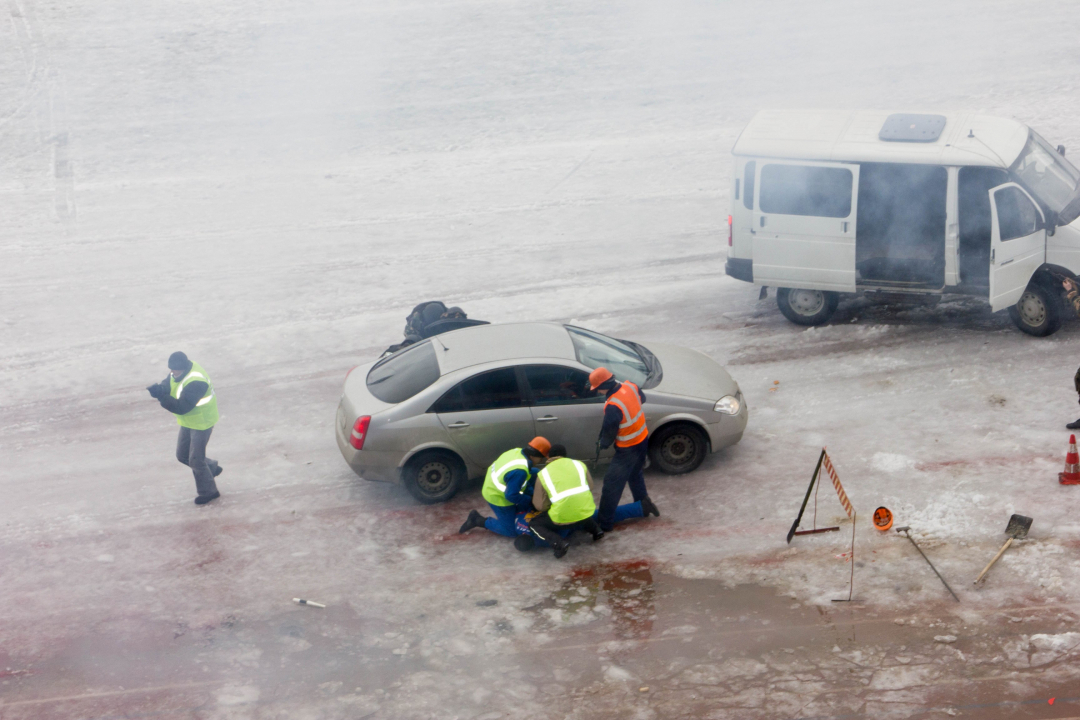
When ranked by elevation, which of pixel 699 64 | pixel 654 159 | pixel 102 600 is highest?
pixel 699 64

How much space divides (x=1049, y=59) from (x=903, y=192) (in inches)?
524

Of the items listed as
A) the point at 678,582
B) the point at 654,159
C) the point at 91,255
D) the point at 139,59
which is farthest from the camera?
the point at 139,59

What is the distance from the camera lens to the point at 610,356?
9.58 m

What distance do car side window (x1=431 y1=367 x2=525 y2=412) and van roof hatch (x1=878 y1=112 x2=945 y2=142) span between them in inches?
212

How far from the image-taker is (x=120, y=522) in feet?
30.3

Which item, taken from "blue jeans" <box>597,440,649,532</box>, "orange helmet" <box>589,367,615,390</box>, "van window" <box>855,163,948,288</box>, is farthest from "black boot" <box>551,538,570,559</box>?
"van window" <box>855,163,948,288</box>

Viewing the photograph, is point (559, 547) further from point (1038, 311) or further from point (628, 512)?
point (1038, 311)

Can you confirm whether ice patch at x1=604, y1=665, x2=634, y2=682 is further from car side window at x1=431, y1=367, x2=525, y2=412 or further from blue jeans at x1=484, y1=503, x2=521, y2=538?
car side window at x1=431, y1=367, x2=525, y2=412

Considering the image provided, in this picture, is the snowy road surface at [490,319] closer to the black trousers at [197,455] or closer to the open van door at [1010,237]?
the black trousers at [197,455]

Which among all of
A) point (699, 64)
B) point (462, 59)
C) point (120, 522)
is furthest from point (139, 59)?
point (120, 522)

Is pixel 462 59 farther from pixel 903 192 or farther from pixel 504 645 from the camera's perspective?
pixel 504 645

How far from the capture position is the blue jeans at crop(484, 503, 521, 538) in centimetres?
838

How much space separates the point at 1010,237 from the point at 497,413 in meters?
6.04

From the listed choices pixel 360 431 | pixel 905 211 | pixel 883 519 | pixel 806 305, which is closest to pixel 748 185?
pixel 806 305
